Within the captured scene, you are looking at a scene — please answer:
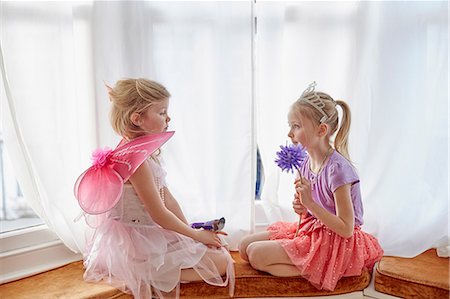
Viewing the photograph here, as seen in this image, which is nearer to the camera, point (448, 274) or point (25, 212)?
point (448, 274)

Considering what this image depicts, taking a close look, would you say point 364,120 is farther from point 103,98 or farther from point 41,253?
point 41,253

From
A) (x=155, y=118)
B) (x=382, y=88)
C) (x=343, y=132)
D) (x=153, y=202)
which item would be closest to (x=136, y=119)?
(x=155, y=118)

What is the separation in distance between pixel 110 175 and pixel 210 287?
1.54ft

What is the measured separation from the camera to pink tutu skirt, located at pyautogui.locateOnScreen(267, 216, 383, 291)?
1.55 m

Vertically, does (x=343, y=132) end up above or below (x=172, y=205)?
above

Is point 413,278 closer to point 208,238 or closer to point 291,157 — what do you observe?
point 291,157

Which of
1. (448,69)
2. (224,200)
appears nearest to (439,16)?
(448,69)

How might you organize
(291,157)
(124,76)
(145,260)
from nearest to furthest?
1. (145,260)
2. (291,157)
3. (124,76)

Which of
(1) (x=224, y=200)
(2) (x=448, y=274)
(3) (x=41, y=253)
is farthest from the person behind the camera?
(1) (x=224, y=200)

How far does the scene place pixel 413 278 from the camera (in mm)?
Answer: 1550

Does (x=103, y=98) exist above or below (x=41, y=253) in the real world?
above

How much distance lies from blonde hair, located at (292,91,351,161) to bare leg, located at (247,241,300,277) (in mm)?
396

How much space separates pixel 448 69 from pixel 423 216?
54 cm

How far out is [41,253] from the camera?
171 cm
